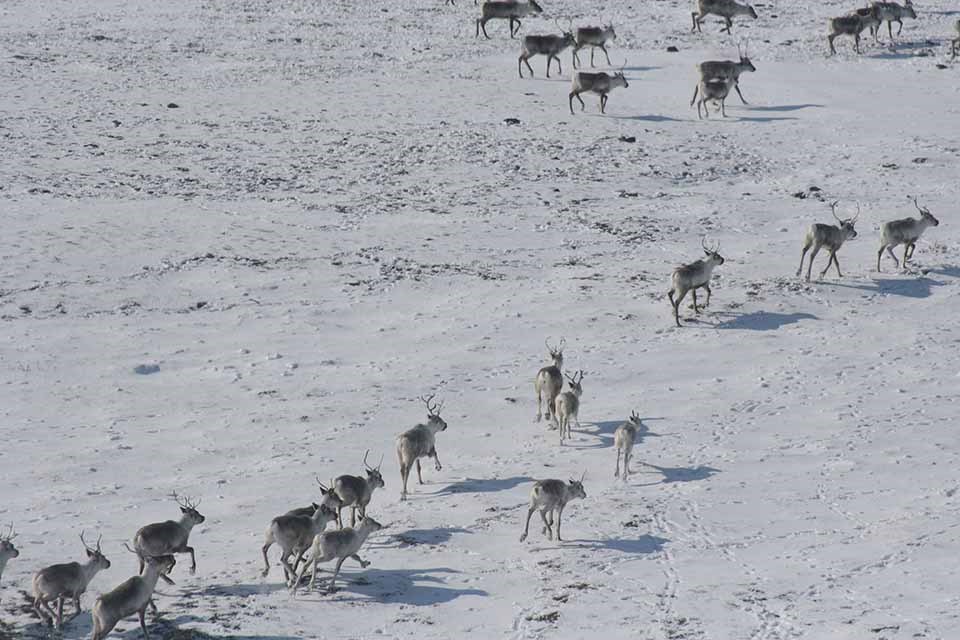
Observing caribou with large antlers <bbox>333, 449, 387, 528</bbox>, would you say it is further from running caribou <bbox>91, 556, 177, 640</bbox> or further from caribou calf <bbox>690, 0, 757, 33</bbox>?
caribou calf <bbox>690, 0, 757, 33</bbox>

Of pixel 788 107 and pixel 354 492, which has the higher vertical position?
pixel 788 107

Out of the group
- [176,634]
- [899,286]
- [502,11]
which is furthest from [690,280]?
[502,11]

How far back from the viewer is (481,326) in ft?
83.3

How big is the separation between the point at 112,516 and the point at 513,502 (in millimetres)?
5421

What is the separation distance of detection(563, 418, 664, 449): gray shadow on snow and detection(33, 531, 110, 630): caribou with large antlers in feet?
25.9

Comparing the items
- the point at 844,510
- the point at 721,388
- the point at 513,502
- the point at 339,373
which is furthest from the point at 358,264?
the point at 844,510

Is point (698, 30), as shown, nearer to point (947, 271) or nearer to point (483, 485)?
point (947, 271)

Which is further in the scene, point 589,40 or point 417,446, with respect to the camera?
point 589,40

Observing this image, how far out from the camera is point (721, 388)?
22703 millimetres

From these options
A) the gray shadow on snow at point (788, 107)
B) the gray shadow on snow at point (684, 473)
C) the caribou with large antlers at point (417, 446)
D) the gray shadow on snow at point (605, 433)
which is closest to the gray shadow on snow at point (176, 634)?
the caribou with large antlers at point (417, 446)

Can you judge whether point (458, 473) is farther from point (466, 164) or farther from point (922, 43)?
point (922, 43)

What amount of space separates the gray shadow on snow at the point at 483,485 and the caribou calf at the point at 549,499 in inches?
62.7

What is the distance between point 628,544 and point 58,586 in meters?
6.86

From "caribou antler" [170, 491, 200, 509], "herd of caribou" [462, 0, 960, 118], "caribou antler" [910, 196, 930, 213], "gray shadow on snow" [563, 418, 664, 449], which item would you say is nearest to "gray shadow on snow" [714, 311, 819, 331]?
"gray shadow on snow" [563, 418, 664, 449]
